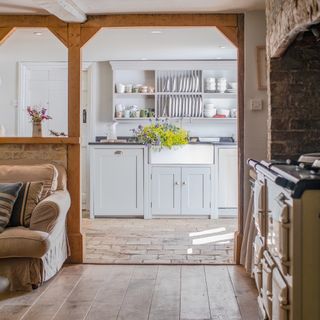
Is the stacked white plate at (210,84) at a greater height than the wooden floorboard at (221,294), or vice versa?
the stacked white plate at (210,84)

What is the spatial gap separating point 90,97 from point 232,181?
2542 millimetres

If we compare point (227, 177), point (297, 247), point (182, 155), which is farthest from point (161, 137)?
point (297, 247)

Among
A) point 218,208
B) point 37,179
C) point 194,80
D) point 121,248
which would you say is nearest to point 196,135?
point 194,80

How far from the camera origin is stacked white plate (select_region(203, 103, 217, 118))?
7586mm

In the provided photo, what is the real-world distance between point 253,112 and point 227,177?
8.05 feet

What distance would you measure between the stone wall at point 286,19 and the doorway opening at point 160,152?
1.02 m

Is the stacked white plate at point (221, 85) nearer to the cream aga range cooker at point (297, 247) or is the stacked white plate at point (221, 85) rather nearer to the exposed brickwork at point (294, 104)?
the exposed brickwork at point (294, 104)

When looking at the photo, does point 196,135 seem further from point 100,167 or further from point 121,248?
point 121,248

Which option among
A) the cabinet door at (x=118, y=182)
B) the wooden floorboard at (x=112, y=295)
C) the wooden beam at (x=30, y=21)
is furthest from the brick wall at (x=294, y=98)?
the cabinet door at (x=118, y=182)

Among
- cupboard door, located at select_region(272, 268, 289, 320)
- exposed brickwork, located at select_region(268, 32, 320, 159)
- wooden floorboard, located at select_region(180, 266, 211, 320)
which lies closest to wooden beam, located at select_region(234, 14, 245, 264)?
wooden floorboard, located at select_region(180, 266, 211, 320)

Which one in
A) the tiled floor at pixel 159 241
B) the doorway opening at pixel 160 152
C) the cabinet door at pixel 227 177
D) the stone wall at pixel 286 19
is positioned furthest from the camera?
the cabinet door at pixel 227 177

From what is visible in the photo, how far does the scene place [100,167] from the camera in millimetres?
6777

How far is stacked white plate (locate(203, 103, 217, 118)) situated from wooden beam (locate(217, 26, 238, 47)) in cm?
312

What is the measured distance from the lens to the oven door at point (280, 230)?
6.47 feet
